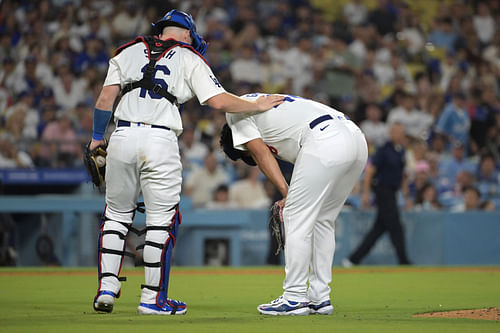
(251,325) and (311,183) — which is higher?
(311,183)

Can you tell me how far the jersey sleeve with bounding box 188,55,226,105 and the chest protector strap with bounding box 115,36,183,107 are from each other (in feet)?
0.60

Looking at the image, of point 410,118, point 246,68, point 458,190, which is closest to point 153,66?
point 458,190

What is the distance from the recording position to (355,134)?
20.2 feet

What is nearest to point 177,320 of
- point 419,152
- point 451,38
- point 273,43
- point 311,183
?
point 311,183

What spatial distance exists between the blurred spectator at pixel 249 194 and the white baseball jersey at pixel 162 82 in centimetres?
808

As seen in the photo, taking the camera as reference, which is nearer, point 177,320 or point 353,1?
point 177,320

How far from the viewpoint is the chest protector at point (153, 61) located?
6.00 m

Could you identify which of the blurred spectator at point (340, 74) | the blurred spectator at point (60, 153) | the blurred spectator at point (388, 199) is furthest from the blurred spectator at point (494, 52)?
the blurred spectator at point (60, 153)

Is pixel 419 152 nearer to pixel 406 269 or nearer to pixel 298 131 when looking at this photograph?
pixel 406 269

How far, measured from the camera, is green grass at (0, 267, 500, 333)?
5.27 m

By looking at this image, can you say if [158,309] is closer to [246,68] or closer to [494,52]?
[246,68]

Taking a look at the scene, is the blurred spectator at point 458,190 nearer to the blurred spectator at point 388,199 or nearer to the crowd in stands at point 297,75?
the crowd in stands at point 297,75

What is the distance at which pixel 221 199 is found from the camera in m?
13.9

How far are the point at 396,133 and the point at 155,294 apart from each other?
27.1ft
